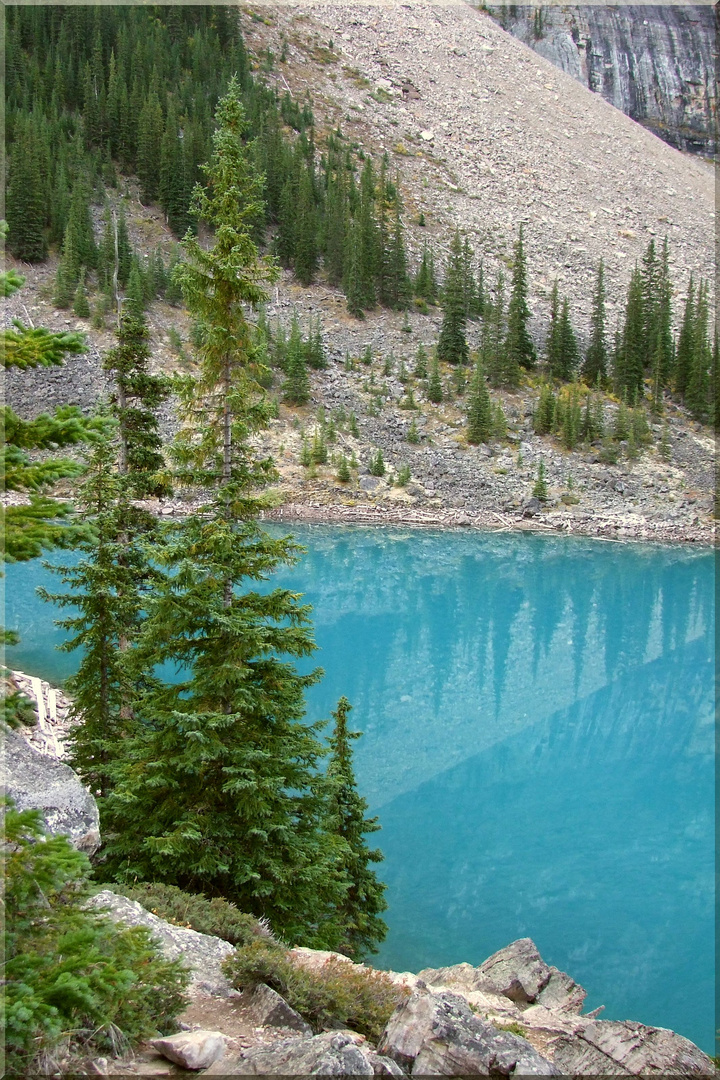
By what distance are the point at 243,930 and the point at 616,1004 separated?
21.9 ft

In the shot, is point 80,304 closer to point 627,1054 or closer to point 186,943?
point 186,943

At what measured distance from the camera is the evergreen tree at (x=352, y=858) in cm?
1090

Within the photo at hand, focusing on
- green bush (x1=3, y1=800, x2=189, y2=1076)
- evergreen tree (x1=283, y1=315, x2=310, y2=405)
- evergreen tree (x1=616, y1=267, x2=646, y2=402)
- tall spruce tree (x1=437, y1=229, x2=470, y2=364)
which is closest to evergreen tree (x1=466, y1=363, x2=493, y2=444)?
tall spruce tree (x1=437, y1=229, x2=470, y2=364)

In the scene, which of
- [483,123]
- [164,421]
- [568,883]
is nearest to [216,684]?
[568,883]

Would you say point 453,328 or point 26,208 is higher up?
point 26,208

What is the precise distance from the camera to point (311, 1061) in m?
5.03

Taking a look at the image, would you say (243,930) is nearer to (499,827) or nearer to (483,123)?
(499,827)

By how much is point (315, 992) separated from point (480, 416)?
4949 centimetres

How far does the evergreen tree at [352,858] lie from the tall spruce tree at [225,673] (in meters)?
1.39

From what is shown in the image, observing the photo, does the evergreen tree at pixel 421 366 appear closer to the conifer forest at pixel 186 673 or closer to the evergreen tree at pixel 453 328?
the evergreen tree at pixel 453 328

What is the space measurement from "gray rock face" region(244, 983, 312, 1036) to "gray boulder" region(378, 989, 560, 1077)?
71 cm

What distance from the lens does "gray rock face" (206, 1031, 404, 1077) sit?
4.95 metres

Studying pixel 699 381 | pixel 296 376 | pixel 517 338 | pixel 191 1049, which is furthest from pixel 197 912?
pixel 699 381

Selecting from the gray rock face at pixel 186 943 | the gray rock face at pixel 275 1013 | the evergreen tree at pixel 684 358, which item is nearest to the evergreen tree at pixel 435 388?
the evergreen tree at pixel 684 358
